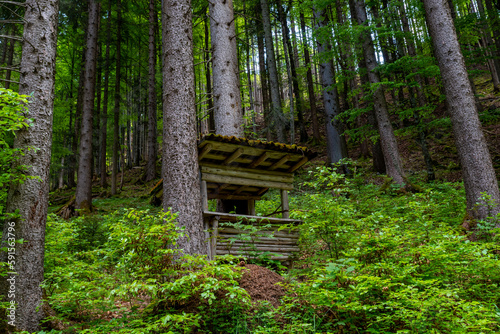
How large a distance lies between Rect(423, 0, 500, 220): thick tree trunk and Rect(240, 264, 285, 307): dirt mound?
179 inches

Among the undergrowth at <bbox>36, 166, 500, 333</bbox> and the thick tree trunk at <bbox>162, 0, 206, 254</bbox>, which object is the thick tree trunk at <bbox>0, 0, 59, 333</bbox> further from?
the thick tree trunk at <bbox>162, 0, 206, 254</bbox>

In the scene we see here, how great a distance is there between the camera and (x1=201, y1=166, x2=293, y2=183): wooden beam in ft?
20.6

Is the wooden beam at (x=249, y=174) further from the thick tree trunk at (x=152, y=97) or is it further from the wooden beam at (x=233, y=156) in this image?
the thick tree trunk at (x=152, y=97)

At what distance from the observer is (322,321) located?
160 inches

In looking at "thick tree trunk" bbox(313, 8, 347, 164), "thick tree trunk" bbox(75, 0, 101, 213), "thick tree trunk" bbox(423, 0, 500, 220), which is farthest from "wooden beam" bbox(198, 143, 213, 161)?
"thick tree trunk" bbox(313, 8, 347, 164)

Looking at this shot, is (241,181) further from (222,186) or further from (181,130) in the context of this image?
A: (181,130)

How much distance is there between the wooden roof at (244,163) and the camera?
6012mm

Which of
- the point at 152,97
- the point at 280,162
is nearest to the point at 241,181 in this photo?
the point at 280,162

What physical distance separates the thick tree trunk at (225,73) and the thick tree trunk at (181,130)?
1.88 m

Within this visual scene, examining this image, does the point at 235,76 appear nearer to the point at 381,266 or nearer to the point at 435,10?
the point at 435,10

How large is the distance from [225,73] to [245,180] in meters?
2.93

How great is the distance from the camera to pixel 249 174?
6.79 m

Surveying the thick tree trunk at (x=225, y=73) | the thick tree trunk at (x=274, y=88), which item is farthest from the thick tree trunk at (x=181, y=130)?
the thick tree trunk at (x=274, y=88)

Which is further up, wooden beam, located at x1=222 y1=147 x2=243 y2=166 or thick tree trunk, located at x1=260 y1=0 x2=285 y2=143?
thick tree trunk, located at x1=260 y1=0 x2=285 y2=143
